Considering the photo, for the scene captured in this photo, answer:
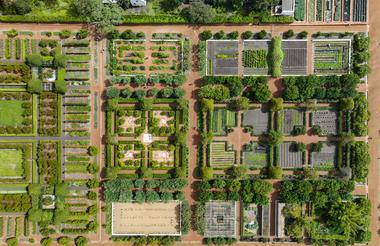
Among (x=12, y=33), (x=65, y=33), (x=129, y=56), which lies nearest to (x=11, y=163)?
(x=12, y=33)

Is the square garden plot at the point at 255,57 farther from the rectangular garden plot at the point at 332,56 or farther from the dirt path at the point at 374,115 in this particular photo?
the dirt path at the point at 374,115

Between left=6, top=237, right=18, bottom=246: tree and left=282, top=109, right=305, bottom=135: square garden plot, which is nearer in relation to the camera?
left=282, top=109, right=305, bottom=135: square garden plot

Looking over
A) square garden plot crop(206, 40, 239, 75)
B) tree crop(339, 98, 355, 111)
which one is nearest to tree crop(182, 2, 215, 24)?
square garden plot crop(206, 40, 239, 75)

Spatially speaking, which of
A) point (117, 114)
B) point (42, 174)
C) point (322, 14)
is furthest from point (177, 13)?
point (42, 174)

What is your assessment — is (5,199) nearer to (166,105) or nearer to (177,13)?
(166,105)

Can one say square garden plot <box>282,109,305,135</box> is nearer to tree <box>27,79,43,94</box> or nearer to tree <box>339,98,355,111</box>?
tree <box>339,98,355,111</box>

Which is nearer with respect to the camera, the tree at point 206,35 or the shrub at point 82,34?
the tree at point 206,35

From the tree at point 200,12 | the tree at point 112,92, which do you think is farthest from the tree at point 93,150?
the tree at point 200,12
